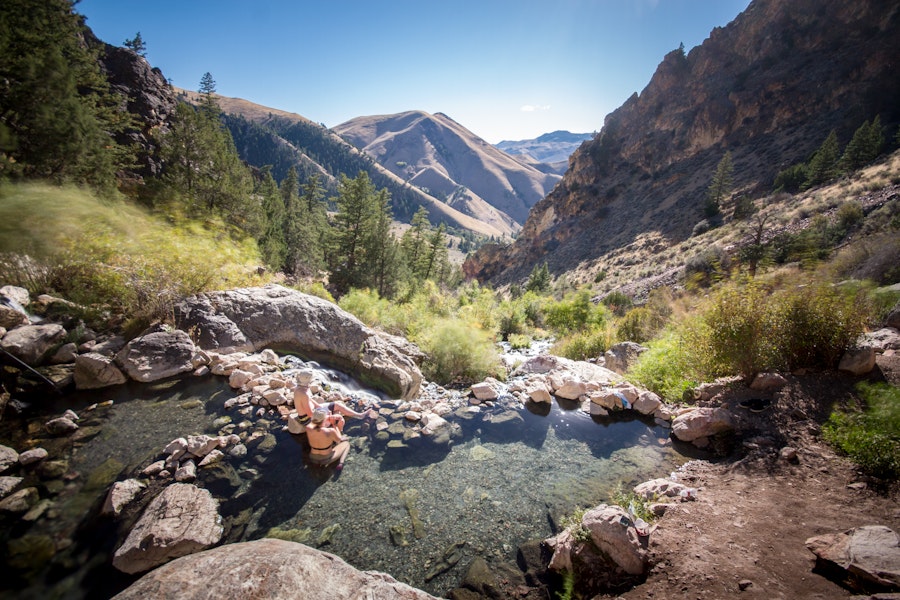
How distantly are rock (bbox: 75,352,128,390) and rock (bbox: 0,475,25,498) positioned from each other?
2290 mm

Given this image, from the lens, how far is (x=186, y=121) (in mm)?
16484

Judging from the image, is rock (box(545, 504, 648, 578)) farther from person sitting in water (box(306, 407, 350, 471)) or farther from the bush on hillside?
the bush on hillside

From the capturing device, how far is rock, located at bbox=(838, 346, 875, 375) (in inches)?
208

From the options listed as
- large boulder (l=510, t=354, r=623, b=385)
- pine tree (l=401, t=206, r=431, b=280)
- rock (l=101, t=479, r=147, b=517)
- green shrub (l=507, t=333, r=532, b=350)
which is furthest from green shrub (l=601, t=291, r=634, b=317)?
rock (l=101, t=479, r=147, b=517)

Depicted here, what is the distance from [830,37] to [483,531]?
7564 centimetres

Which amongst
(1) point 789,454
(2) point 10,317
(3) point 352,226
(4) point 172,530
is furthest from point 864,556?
(3) point 352,226

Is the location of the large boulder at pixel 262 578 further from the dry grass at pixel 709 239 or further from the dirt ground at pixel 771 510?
the dry grass at pixel 709 239

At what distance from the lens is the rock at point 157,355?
6.34 meters

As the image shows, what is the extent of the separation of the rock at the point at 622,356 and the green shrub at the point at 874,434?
5.39 m

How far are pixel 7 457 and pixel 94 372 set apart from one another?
2.04m

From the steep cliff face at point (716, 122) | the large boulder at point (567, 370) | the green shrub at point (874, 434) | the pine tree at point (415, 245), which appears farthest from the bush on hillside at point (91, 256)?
the steep cliff face at point (716, 122)

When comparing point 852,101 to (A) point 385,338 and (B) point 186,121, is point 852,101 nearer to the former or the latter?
(A) point 385,338

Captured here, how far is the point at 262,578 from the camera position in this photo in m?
2.70

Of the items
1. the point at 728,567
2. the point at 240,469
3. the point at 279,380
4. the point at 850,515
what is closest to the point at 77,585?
the point at 240,469
